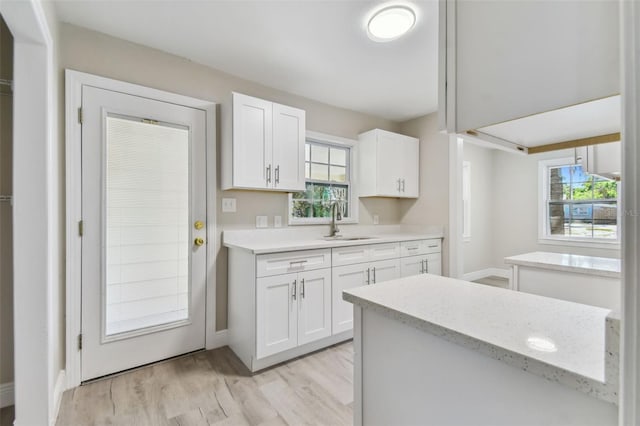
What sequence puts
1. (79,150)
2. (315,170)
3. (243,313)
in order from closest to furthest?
1. (79,150)
2. (243,313)
3. (315,170)

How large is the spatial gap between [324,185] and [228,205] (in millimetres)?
1184

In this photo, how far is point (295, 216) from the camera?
3129mm

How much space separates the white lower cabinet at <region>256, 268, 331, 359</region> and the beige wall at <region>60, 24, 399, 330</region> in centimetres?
62

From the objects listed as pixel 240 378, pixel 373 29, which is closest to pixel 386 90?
pixel 373 29

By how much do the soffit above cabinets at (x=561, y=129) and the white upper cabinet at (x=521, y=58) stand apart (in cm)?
5

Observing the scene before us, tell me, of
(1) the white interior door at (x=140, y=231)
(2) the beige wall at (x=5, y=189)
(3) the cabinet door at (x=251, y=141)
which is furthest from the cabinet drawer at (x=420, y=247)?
(2) the beige wall at (x=5, y=189)

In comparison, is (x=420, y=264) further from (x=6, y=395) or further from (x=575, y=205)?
(x=6, y=395)

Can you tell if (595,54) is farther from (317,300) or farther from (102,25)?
(102,25)

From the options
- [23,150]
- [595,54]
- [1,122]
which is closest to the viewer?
[595,54]

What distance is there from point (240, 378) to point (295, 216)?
5.15ft

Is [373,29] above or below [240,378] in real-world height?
above

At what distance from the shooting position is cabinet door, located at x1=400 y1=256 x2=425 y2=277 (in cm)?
308

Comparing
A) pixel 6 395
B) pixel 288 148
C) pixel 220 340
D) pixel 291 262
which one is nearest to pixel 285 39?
pixel 288 148

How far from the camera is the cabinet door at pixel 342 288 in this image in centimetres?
256
